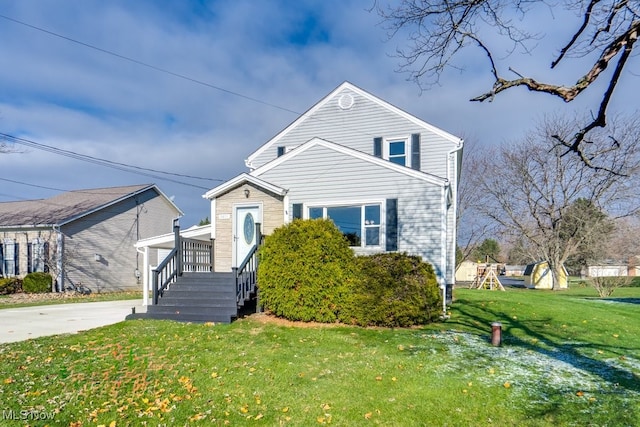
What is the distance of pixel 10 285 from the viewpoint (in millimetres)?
19172

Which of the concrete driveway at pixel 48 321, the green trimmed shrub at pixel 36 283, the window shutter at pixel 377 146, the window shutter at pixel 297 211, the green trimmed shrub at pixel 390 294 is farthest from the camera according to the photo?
the green trimmed shrub at pixel 36 283

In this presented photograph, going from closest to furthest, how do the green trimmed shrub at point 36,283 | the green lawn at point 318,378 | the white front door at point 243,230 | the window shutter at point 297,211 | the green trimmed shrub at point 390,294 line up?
the green lawn at point 318,378 → the green trimmed shrub at point 390,294 → the window shutter at point 297,211 → the white front door at point 243,230 → the green trimmed shrub at point 36,283

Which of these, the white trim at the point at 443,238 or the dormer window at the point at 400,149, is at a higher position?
the dormer window at the point at 400,149

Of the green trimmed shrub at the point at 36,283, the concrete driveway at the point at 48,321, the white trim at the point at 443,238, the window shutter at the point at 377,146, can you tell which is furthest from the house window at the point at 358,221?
the green trimmed shrub at the point at 36,283

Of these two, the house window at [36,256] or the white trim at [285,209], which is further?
the house window at [36,256]

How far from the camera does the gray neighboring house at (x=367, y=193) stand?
36.3 feet

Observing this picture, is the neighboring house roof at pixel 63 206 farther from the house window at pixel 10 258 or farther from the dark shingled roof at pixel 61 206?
the house window at pixel 10 258

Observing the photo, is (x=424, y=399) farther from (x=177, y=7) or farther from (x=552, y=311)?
(x=177, y=7)

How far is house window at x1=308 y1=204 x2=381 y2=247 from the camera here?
11.5 meters

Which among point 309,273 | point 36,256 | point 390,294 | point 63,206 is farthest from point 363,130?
point 63,206

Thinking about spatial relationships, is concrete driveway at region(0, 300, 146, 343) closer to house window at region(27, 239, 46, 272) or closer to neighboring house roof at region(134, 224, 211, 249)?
neighboring house roof at region(134, 224, 211, 249)

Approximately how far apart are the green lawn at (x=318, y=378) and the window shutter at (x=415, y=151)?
7.16m

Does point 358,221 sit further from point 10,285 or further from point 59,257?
point 10,285

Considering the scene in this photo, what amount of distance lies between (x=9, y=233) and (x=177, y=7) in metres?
16.3
